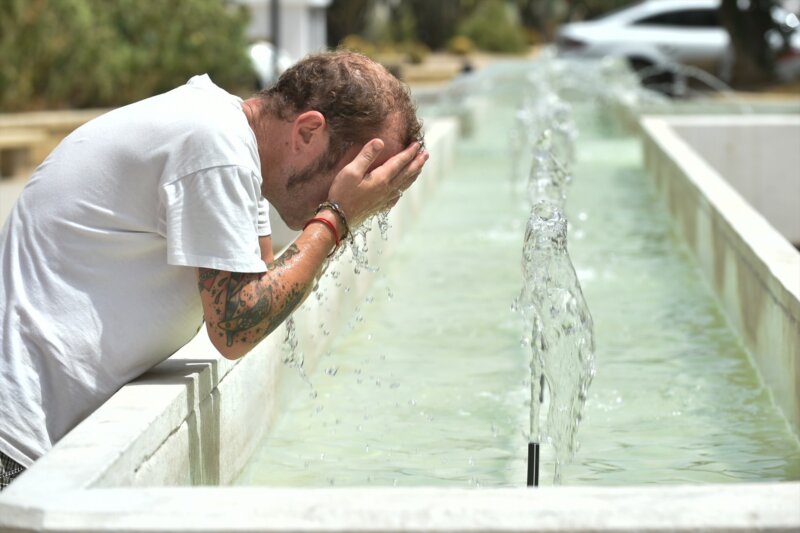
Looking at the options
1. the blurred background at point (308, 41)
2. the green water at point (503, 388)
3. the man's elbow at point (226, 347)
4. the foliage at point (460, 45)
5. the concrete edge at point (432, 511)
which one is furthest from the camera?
the foliage at point (460, 45)

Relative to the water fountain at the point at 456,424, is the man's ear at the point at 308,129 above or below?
above

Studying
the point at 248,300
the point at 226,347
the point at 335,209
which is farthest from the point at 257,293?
the point at 335,209

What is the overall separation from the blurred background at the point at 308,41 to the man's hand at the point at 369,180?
55 cm

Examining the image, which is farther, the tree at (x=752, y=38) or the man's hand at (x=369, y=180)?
the tree at (x=752, y=38)

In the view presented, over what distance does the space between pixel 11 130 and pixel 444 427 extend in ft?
30.7

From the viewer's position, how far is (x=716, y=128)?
460 inches

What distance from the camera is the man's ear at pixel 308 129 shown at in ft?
9.15

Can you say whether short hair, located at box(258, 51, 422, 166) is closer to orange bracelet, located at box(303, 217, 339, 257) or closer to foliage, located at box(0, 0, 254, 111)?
orange bracelet, located at box(303, 217, 339, 257)

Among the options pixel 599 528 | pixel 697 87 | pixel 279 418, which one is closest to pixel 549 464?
pixel 279 418

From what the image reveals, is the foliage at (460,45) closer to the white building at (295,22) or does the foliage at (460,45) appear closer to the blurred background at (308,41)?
the blurred background at (308,41)

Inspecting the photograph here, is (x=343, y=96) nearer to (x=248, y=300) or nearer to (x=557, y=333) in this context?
(x=248, y=300)

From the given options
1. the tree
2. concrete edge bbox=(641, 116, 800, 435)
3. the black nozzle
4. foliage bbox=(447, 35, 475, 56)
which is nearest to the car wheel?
the tree

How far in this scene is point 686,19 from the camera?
26750mm

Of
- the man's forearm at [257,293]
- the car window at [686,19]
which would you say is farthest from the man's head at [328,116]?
the car window at [686,19]
